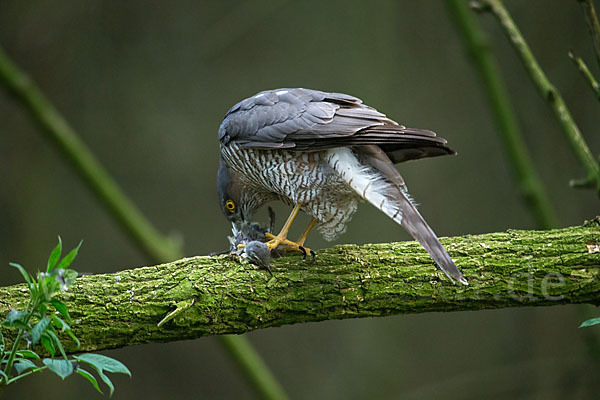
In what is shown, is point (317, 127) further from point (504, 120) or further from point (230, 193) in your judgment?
point (504, 120)

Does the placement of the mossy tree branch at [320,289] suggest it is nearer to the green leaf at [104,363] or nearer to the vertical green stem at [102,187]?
the green leaf at [104,363]

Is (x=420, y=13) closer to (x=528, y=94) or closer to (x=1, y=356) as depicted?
(x=528, y=94)

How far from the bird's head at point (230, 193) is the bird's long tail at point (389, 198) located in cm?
71

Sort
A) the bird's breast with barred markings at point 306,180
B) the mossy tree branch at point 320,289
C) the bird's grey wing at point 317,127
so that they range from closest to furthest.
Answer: the mossy tree branch at point 320,289 → the bird's grey wing at point 317,127 → the bird's breast with barred markings at point 306,180

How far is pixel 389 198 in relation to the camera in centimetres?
216

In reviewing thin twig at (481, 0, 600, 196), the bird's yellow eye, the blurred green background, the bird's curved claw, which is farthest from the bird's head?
the blurred green background

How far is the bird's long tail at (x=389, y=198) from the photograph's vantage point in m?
1.92

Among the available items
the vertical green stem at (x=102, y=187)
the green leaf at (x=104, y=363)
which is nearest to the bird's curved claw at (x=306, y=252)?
the green leaf at (x=104, y=363)

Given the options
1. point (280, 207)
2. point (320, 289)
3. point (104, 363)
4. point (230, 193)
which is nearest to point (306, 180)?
point (320, 289)

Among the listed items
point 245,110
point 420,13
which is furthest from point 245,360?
point 420,13

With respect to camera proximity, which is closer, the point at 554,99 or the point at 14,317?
the point at 14,317

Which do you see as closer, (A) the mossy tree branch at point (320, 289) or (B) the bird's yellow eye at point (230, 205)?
(A) the mossy tree branch at point (320, 289)

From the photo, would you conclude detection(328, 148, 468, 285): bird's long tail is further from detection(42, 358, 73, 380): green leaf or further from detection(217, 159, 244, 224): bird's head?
detection(42, 358, 73, 380): green leaf

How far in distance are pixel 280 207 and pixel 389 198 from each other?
2670mm
